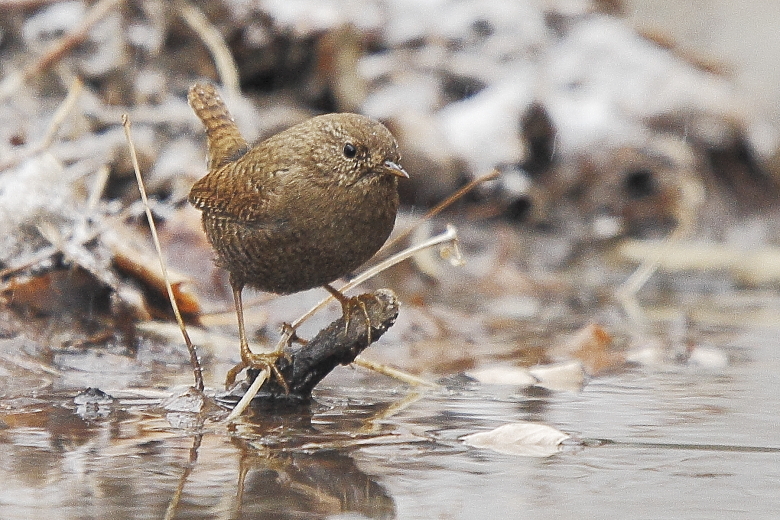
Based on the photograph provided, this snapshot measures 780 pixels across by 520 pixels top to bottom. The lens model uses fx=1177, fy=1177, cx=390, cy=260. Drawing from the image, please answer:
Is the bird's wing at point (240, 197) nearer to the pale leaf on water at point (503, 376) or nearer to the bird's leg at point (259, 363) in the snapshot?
the bird's leg at point (259, 363)

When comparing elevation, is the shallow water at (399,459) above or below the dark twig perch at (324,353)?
below

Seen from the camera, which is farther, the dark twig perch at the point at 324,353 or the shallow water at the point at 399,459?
the dark twig perch at the point at 324,353

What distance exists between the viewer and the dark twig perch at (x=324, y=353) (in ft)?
9.33

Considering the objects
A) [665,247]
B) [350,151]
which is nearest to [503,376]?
[350,151]

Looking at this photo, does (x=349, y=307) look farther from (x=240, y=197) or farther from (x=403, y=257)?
(x=240, y=197)

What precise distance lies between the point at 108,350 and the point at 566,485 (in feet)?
5.92

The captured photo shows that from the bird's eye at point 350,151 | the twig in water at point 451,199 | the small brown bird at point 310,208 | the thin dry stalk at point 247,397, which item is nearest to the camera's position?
the thin dry stalk at point 247,397

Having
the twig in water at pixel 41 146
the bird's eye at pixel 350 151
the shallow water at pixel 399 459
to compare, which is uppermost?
the twig in water at pixel 41 146

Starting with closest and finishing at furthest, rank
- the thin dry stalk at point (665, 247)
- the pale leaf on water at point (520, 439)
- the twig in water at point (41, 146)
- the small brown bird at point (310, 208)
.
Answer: the pale leaf on water at point (520, 439), the small brown bird at point (310, 208), the twig in water at point (41, 146), the thin dry stalk at point (665, 247)

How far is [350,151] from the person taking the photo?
10.7 feet

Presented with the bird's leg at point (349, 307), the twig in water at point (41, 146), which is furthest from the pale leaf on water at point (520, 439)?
the twig in water at point (41, 146)

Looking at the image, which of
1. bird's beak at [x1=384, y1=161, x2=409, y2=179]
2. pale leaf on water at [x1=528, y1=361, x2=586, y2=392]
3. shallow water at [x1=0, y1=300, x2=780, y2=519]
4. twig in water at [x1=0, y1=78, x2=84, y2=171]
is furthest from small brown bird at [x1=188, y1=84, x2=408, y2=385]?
twig in water at [x1=0, y1=78, x2=84, y2=171]

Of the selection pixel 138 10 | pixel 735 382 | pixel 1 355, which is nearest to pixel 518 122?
pixel 138 10

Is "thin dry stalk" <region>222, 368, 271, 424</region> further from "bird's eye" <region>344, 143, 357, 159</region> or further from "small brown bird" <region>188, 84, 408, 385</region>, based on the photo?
"bird's eye" <region>344, 143, 357, 159</region>
